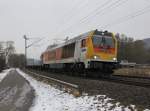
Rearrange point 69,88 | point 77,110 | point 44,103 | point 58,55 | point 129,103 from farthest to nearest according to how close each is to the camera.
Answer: point 58,55 < point 69,88 < point 44,103 < point 77,110 < point 129,103

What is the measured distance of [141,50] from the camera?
306 feet

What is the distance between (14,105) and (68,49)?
16.7 m

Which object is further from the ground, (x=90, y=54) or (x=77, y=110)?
(x=90, y=54)

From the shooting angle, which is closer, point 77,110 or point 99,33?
point 77,110

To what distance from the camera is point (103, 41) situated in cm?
2497

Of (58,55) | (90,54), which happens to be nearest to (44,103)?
(90,54)

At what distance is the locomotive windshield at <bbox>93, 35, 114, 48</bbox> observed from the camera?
24.6m

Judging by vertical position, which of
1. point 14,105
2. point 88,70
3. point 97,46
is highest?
point 97,46

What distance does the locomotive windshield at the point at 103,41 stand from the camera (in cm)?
2459

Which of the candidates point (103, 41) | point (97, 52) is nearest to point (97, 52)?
point (97, 52)

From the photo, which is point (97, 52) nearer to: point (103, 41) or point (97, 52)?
point (97, 52)

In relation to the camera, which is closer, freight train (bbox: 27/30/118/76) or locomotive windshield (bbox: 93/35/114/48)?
freight train (bbox: 27/30/118/76)

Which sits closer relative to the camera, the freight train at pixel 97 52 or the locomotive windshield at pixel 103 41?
the freight train at pixel 97 52

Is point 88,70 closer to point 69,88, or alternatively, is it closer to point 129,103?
point 69,88
